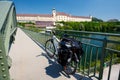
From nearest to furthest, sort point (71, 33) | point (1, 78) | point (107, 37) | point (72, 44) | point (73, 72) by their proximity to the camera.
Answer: point (1, 78), point (107, 37), point (72, 44), point (73, 72), point (71, 33)

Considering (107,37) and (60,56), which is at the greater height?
(107,37)

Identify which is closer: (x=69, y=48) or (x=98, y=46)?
(x=98, y=46)

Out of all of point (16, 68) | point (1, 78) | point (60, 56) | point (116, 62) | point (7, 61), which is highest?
point (7, 61)

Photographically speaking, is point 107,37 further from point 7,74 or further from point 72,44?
point 7,74

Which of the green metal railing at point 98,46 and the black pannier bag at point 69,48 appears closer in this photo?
the green metal railing at point 98,46

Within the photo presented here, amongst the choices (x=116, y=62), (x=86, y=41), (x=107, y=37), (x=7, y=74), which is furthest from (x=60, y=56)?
(x=116, y=62)

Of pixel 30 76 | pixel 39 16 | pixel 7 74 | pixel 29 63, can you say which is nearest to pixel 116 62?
pixel 29 63

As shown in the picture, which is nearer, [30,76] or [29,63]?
[30,76]

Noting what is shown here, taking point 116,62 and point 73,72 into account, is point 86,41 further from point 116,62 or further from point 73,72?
point 116,62

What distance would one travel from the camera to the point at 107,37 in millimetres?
2578

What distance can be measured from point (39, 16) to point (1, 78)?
98.3 metres

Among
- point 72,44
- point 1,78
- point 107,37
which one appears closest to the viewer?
point 1,78

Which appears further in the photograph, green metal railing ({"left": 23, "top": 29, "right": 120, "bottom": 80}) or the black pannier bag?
the black pannier bag

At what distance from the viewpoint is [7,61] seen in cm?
139
